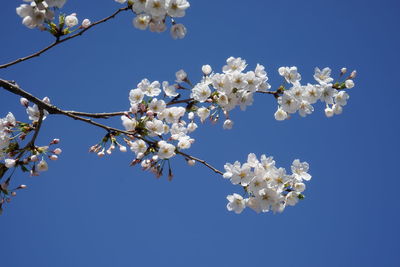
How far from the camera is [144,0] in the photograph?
365 centimetres

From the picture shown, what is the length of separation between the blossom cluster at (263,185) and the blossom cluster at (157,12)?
1640 millimetres

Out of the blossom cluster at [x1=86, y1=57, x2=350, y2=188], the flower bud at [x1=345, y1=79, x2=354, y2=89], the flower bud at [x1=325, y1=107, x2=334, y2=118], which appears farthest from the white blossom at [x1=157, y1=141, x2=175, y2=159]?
the flower bud at [x1=345, y1=79, x2=354, y2=89]

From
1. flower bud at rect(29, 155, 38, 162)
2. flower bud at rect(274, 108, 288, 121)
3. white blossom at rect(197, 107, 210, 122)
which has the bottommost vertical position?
flower bud at rect(29, 155, 38, 162)

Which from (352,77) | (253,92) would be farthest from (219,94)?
(352,77)

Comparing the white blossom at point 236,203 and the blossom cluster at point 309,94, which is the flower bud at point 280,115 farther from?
the white blossom at point 236,203

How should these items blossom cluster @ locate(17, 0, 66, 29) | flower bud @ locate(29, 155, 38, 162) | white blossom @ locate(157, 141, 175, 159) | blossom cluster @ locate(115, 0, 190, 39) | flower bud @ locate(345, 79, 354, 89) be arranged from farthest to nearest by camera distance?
flower bud @ locate(345, 79, 354, 89) < flower bud @ locate(29, 155, 38, 162) < white blossom @ locate(157, 141, 175, 159) < blossom cluster @ locate(115, 0, 190, 39) < blossom cluster @ locate(17, 0, 66, 29)

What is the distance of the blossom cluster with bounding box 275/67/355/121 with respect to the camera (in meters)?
4.51

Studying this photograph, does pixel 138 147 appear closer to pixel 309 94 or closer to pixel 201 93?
pixel 201 93

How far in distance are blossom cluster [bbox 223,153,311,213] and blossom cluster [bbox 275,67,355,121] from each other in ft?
2.70

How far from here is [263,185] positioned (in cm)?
394

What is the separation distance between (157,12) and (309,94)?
2.08 metres

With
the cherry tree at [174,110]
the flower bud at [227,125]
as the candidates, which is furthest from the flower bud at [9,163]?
the flower bud at [227,125]

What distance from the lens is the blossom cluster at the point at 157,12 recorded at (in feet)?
11.9

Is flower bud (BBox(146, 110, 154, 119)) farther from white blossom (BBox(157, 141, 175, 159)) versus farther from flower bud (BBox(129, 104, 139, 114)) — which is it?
white blossom (BBox(157, 141, 175, 159))
